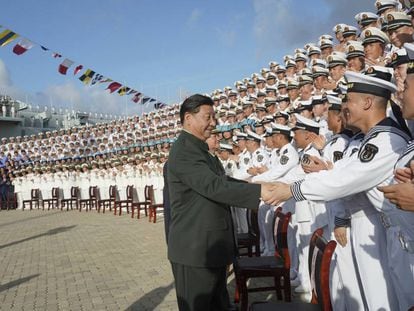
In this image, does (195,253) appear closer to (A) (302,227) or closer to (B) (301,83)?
(A) (302,227)

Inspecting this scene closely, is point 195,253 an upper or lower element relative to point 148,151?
lower

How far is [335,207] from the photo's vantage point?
127 inches

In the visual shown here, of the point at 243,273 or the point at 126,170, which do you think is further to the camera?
the point at 126,170

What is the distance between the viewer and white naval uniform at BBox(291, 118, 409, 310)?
239cm

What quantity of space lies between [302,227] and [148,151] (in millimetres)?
11070

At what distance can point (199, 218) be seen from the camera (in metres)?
2.60

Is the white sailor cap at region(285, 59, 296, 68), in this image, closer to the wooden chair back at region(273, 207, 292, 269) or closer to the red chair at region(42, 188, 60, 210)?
the wooden chair back at region(273, 207, 292, 269)

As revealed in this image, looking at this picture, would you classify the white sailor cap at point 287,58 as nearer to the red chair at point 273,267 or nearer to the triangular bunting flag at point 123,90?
the red chair at point 273,267

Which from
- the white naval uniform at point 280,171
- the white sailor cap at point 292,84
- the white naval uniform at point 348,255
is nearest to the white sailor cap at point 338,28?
the white sailor cap at point 292,84

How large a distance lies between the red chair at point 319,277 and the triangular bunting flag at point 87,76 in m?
17.1

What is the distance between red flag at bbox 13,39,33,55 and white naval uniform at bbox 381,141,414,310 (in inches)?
613

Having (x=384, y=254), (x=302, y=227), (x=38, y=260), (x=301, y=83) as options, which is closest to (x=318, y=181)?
(x=384, y=254)

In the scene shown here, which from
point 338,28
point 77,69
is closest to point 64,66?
point 77,69

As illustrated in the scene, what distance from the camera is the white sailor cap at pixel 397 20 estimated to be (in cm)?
491
